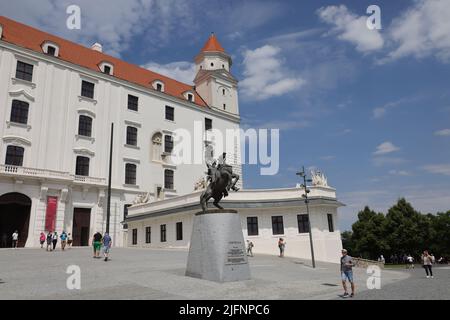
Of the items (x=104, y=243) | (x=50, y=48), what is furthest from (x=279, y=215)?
(x=50, y=48)

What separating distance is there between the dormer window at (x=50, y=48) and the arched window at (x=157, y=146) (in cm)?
1440

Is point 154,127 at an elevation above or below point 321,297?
above

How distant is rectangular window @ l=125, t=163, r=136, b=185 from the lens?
40562 millimetres

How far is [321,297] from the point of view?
1073 centimetres

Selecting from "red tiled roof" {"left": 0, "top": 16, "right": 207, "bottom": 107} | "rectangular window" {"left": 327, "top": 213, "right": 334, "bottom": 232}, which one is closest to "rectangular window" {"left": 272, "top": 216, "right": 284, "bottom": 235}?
"rectangular window" {"left": 327, "top": 213, "right": 334, "bottom": 232}

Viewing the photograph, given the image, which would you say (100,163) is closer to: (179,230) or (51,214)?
(51,214)

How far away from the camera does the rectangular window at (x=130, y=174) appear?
133 feet

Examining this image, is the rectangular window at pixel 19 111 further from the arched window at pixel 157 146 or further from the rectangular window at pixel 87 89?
the arched window at pixel 157 146

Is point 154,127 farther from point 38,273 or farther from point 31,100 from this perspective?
point 38,273

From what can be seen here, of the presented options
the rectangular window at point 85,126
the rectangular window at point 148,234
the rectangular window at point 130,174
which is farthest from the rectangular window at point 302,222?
the rectangular window at point 85,126
